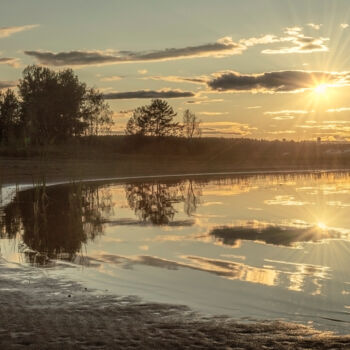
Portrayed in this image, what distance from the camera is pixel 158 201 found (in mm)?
25453

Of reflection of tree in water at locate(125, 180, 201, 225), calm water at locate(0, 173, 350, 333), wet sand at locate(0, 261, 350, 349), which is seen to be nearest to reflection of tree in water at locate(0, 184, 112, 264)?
calm water at locate(0, 173, 350, 333)

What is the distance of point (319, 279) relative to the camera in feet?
32.9

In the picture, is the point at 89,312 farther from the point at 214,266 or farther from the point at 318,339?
the point at 214,266

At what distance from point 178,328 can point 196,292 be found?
1987 millimetres

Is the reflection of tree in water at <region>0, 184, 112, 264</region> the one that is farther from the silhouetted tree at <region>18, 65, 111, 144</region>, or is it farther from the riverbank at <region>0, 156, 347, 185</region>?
the silhouetted tree at <region>18, 65, 111, 144</region>

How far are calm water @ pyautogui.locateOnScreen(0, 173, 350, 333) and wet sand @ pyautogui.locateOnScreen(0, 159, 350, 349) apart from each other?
513 mm

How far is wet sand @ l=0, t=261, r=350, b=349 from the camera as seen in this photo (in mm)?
6500

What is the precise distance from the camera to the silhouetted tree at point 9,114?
270 ft

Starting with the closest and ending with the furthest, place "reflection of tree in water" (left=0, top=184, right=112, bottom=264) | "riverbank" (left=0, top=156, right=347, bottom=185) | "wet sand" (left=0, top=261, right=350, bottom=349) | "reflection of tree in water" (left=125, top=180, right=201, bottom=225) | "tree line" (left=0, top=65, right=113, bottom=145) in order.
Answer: "wet sand" (left=0, top=261, right=350, bottom=349) → "reflection of tree in water" (left=0, top=184, right=112, bottom=264) → "reflection of tree in water" (left=125, top=180, right=201, bottom=225) → "riverbank" (left=0, top=156, right=347, bottom=185) → "tree line" (left=0, top=65, right=113, bottom=145)

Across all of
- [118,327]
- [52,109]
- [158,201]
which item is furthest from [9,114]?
[118,327]

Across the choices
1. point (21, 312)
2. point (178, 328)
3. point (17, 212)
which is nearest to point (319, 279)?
point (178, 328)

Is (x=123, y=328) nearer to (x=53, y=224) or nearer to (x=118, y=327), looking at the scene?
(x=118, y=327)

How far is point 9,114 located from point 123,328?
3214 inches

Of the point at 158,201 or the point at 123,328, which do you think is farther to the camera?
the point at 158,201
